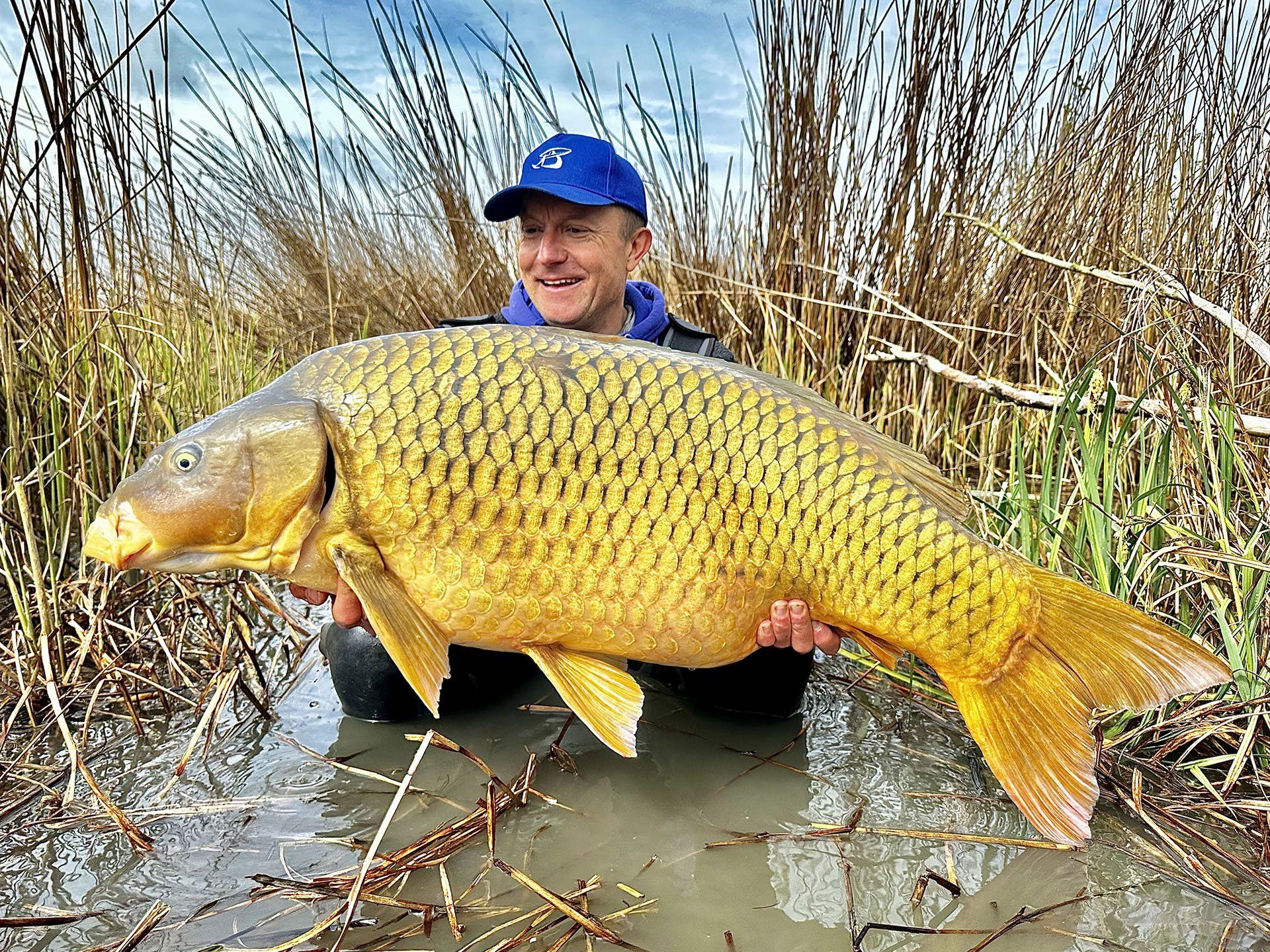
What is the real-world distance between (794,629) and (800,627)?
1cm

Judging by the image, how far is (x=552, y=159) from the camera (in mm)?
2609

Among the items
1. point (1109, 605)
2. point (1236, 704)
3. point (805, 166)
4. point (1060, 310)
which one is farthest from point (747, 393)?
point (1060, 310)

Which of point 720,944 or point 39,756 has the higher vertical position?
point 720,944

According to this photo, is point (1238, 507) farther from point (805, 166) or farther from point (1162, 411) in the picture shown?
point (805, 166)

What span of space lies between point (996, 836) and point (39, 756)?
1.93 metres

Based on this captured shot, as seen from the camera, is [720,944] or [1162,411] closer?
[720,944]

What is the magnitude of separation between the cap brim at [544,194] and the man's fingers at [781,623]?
1.40 metres

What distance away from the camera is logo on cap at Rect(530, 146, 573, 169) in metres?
2.59

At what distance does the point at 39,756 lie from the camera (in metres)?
1.92

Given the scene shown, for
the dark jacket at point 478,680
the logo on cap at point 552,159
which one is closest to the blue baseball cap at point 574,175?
the logo on cap at point 552,159

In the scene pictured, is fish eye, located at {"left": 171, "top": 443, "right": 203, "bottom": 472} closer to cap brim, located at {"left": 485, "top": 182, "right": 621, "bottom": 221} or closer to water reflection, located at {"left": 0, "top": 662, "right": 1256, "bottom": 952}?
water reflection, located at {"left": 0, "top": 662, "right": 1256, "bottom": 952}

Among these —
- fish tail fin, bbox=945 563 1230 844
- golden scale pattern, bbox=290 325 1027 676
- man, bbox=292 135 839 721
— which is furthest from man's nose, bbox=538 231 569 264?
fish tail fin, bbox=945 563 1230 844

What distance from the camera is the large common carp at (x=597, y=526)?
1461mm

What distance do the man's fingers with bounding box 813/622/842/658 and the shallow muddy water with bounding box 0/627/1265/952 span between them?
28cm
